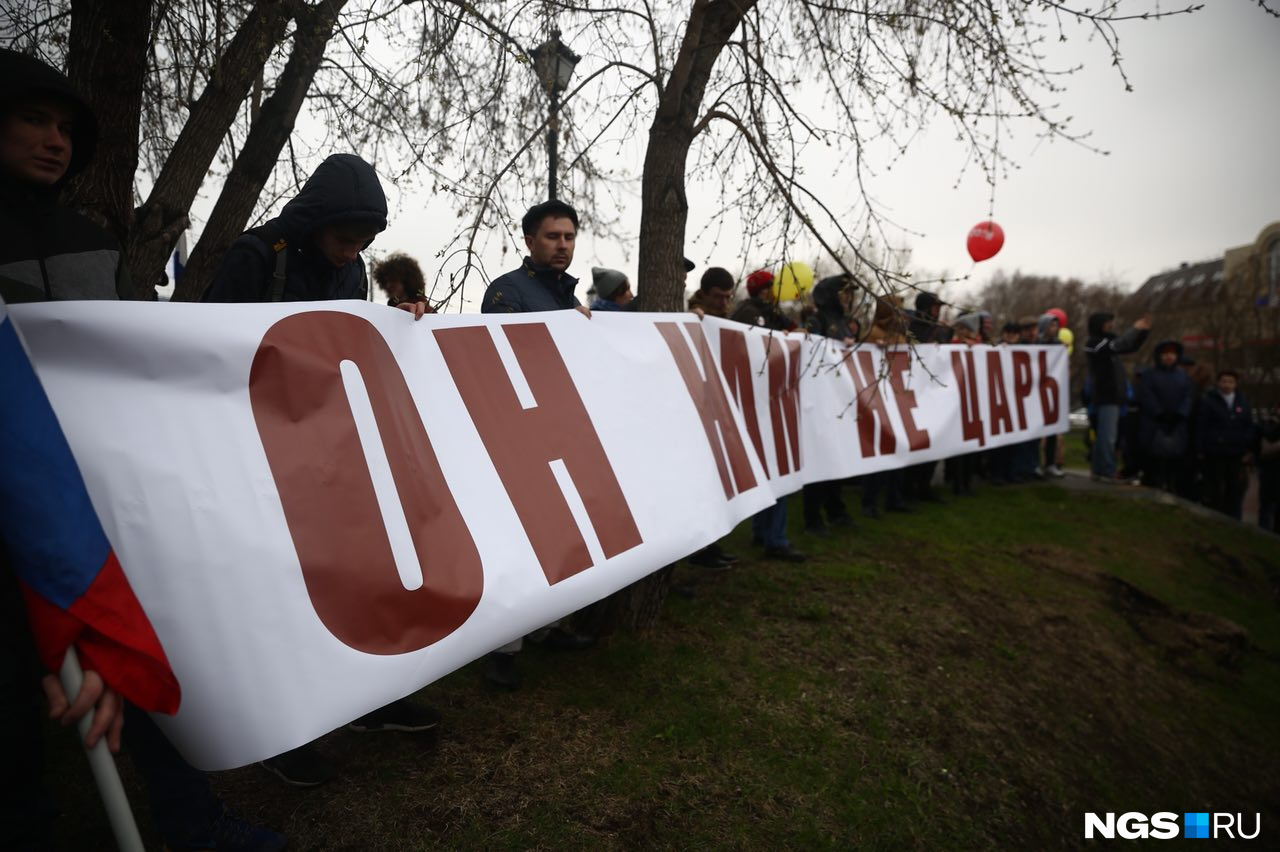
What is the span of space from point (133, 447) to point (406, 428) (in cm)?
72

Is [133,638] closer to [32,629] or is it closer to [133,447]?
[32,629]

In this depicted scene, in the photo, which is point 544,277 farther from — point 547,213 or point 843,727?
point 843,727

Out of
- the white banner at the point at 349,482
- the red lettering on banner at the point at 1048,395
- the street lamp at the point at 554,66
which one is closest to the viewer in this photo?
the white banner at the point at 349,482

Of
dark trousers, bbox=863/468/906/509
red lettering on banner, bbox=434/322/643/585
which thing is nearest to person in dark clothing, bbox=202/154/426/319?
red lettering on banner, bbox=434/322/643/585

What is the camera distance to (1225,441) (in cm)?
860

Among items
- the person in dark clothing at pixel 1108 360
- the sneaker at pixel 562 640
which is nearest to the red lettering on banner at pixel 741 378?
the sneaker at pixel 562 640

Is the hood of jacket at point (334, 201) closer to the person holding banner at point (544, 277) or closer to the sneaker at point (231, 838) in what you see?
the person holding banner at point (544, 277)

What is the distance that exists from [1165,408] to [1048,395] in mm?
1456

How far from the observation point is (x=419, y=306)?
7.95ft

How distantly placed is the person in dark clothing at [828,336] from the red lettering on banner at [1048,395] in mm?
3698

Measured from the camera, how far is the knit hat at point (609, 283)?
4.88 m

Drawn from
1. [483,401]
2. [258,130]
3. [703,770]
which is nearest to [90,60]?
[258,130]

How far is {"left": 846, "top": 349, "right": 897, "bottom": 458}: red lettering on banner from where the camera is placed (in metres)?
5.68

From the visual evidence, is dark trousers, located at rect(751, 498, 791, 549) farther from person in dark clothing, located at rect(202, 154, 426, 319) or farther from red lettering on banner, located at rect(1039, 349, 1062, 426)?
red lettering on banner, located at rect(1039, 349, 1062, 426)
